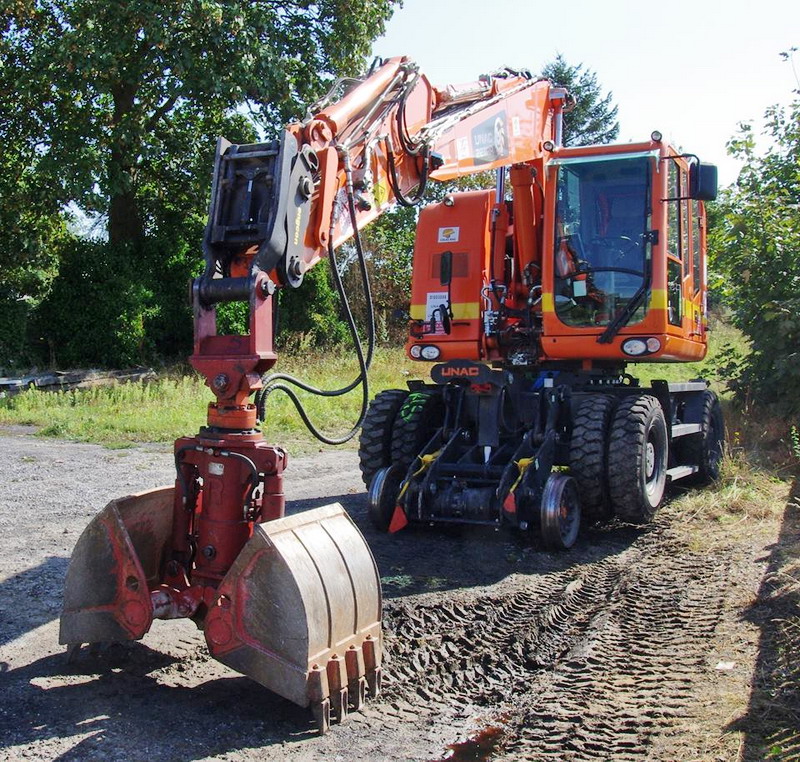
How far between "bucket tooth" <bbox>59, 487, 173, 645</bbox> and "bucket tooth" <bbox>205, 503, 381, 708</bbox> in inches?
15.7

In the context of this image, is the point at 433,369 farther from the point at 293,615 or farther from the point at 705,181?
the point at 293,615

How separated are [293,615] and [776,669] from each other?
228 centimetres

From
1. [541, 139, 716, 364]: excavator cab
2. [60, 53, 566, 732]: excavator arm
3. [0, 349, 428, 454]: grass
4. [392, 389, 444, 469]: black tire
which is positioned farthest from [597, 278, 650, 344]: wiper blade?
[0, 349, 428, 454]: grass

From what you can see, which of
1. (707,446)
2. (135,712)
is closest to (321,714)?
(135,712)

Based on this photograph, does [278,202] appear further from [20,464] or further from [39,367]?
[39,367]

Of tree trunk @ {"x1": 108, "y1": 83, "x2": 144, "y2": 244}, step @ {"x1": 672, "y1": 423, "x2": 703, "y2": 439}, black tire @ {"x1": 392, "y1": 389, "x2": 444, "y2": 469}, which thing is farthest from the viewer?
tree trunk @ {"x1": 108, "y1": 83, "x2": 144, "y2": 244}

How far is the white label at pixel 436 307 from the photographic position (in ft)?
25.3

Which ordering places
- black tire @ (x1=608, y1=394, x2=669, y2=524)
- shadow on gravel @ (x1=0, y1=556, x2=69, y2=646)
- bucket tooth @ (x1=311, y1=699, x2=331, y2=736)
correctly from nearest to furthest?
bucket tooth @ (x1=311, y1=699, x2=331, y2=736) < shadow on gravel @ (x1=0, y1=556, x2=69, y2=646) < black tire @ (x1=608, y1=394, x2=669, y2=524)

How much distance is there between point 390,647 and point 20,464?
650 centimetres

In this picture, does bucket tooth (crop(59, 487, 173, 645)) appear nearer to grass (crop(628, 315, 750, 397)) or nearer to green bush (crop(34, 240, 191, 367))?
grass (crop(628, 315, 750, 397))

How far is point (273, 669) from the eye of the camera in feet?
11.9

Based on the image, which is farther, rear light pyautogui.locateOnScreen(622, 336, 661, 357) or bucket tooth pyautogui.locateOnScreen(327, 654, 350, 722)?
rear light pyautogui.locateOnScreen(622, 336, 661, 357)

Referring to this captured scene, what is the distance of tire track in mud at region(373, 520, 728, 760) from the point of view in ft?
12.2

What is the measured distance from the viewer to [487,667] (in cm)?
445
